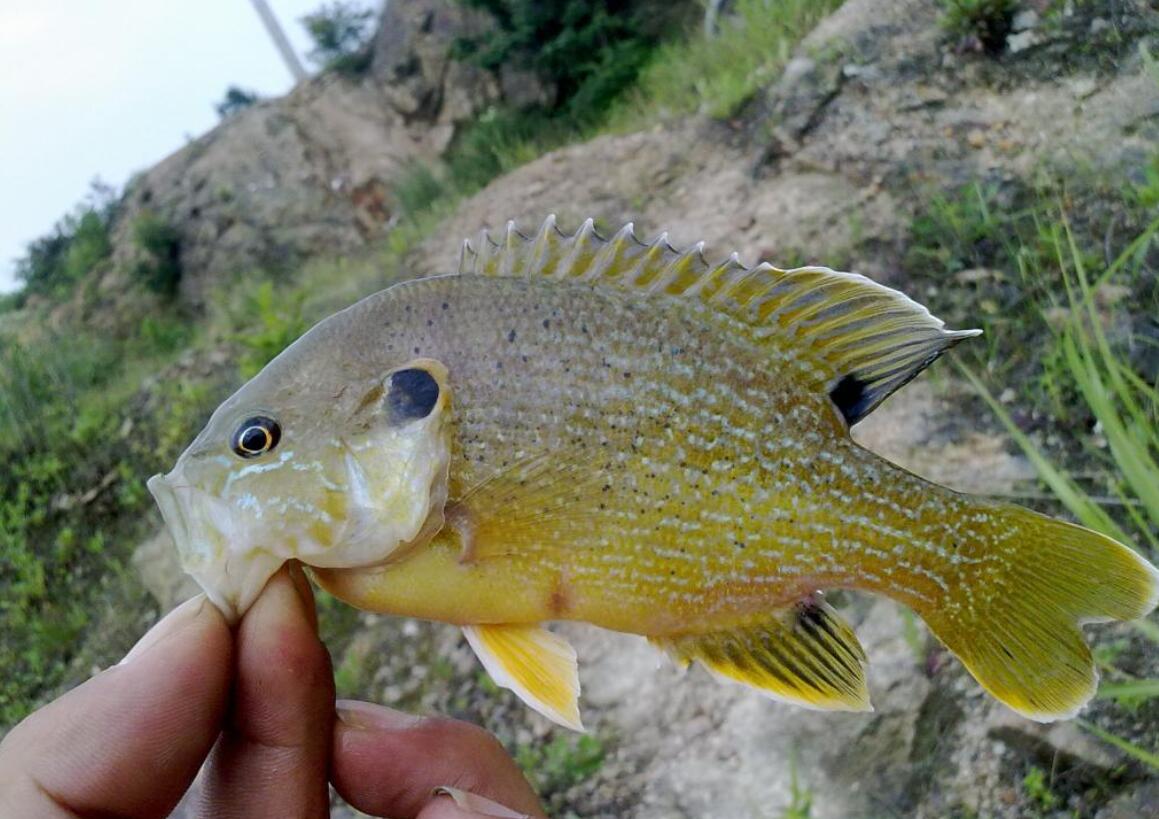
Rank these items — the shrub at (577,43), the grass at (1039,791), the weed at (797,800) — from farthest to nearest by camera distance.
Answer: the shrub at (577,43) → the grass at (1039,791) → the weed at (797,800)

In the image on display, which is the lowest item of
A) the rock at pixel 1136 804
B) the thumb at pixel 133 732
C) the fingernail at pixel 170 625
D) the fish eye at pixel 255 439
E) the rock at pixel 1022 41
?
the rock at pixel 1136 804

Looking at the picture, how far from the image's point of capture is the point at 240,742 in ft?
5.05

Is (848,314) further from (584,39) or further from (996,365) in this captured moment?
(584,39)

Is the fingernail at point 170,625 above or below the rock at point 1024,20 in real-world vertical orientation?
above

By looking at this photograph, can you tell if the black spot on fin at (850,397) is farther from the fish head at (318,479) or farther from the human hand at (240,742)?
the human hand at (240,742)

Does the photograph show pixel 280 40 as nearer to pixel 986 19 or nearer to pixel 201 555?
pixel 986 19

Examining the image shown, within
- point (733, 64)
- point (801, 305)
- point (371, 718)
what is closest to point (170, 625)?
point (371, 718)

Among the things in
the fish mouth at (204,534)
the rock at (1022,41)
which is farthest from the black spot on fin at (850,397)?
the rock at (1022,41)

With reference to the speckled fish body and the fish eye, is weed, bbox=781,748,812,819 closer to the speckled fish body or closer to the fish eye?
the speckled fish body

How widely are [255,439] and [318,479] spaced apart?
0.45 feet

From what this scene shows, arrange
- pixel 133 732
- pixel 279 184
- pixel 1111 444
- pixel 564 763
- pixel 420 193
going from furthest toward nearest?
pixel 279 184, pixel 420 193, pixel 564 763, pixel 1111 444, pixel 133 732

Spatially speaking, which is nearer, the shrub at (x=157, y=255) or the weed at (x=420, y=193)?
the weed at (x=420, y=193)

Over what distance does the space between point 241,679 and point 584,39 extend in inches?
428

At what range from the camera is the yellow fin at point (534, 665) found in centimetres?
138
